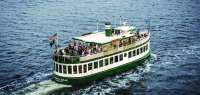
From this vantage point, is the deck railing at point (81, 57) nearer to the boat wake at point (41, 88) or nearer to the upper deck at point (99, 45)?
the upper deck at point (99, 45)

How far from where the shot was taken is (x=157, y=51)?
7212 cm

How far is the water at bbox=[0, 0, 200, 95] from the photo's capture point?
5356cm

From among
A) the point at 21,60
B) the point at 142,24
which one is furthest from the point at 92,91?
the point at 142,24

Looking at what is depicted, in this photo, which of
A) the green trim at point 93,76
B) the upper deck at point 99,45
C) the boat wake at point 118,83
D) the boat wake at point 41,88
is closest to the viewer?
the boat wake at point 41,88

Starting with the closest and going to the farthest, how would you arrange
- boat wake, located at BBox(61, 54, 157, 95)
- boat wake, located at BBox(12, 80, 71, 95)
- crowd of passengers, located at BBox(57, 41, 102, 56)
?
boat wake, located at BBox(12, 80, 71, 95) < boat wake, located at BBox(61, 54, 157, 95) < crowd of passengers, located at BBox(57, 41, 102, 56)

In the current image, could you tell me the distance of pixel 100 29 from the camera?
90.2m

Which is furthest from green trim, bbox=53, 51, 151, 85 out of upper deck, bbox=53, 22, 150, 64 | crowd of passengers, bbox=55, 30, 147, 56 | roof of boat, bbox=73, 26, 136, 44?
roof of boat, bbox=73, 26, 136, 44

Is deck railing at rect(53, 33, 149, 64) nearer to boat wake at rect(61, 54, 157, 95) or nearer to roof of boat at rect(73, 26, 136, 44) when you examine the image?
roof of boat at rect(73, 26, 136, 44)

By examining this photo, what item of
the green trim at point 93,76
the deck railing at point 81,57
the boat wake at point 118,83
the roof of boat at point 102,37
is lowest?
the boat wake at point 118,83

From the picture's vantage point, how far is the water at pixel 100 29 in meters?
53.6

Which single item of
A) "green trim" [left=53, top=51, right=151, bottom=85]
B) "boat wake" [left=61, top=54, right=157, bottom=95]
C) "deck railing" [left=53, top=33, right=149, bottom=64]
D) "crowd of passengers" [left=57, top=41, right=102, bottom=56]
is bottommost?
"boat wake" [left=61, top=54, right=157, bottom=95]

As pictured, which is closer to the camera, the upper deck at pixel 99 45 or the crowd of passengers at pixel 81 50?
the upper deck at pixel 99 45

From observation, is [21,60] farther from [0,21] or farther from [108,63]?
[0,21]

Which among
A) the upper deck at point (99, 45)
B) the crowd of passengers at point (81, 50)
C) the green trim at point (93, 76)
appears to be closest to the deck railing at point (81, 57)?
the upper deck at point (99, 45)
